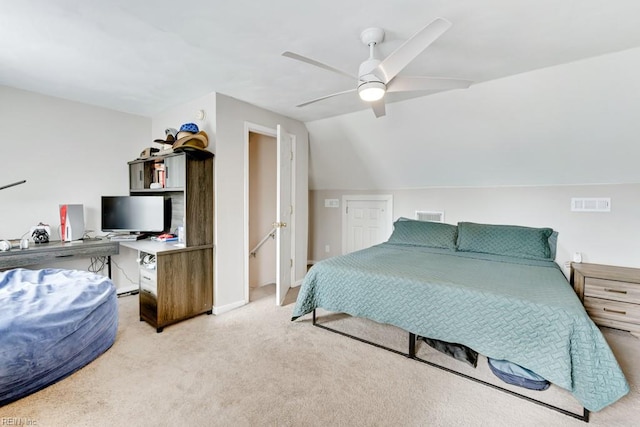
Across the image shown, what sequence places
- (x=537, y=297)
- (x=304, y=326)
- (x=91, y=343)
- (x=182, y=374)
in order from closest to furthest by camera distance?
(x=537, y=297) < (x=182, y=374) < (x=91, y=343) < (x=304, y=326)

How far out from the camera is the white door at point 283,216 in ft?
10.9

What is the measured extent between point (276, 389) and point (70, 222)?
292 cm

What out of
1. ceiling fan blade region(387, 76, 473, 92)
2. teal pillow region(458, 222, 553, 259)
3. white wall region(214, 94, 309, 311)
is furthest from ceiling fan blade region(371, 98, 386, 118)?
teal pillow region(458, 222, 553, 259)

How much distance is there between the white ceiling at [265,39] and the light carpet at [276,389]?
2.35 meters

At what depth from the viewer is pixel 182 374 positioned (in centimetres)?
204

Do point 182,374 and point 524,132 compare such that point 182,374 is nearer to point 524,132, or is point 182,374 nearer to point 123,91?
point 123,91

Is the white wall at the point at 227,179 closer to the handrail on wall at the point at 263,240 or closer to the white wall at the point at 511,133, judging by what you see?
the handrail on wall at the point at 263,240

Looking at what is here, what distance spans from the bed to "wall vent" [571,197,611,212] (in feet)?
1.31

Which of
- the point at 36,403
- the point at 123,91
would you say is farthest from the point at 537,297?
the point at 123,91

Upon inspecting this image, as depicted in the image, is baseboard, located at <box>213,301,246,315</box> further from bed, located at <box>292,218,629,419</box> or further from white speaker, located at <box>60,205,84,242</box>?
white speaker, located at <box>60,205,84,242</box>

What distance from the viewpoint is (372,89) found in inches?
72.2

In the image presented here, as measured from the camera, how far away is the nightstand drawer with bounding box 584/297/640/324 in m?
2.52

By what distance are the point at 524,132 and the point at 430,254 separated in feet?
5.17

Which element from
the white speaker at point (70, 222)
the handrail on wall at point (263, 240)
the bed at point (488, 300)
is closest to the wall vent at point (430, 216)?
the bed at point (488, 300)
